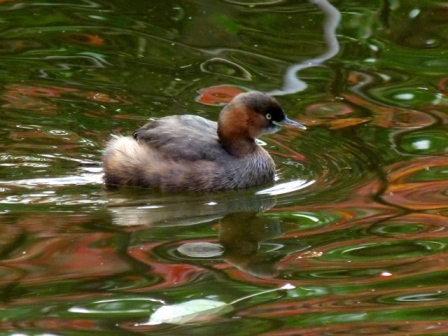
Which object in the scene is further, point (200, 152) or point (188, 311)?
point (200, 152)

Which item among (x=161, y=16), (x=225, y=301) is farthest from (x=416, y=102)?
(x=225, y=301)

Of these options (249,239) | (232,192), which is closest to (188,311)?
(249,239)

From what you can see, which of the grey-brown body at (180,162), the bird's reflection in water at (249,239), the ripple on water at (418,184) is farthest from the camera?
the grey-brown body at (180,162)

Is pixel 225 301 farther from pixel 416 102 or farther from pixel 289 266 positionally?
pixel 416 102

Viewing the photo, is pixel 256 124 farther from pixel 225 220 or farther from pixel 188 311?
pixel 188 311

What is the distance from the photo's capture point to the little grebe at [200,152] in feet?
25.7

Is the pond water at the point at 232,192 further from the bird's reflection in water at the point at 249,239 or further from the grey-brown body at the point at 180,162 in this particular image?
the grey-brown body at the point at 180,162

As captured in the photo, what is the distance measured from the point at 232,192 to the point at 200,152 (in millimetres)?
368

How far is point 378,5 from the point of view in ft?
36.0

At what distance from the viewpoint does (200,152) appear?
795 cm

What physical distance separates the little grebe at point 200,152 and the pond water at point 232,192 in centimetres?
14

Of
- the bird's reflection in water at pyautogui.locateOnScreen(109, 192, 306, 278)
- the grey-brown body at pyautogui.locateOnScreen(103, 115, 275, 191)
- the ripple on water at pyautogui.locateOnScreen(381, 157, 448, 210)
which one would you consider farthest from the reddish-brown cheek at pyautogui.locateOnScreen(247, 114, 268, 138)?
the ripple on water at pyautogui.locateOnScreen(381, 157, 448, 210)

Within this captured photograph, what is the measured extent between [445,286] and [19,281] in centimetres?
214

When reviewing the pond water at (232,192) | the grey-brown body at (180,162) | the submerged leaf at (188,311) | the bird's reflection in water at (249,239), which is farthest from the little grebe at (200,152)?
the submerged leaf at (188,311)
